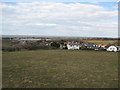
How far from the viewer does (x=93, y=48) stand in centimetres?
997

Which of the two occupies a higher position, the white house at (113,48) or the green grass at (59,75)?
the white house at (113,48)

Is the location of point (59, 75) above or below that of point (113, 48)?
below

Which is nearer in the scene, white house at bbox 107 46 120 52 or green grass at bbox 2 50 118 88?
green grass at bbox 2 50 118 88

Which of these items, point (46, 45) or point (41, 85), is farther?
point (46, 45)

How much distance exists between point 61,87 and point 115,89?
0.81 meters

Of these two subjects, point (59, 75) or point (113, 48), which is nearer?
point (59, 75)

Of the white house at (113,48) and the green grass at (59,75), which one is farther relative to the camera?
the white house at (113,48)

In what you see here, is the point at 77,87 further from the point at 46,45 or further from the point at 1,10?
the point at 46,45

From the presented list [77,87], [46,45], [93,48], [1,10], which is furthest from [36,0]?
[93,48]

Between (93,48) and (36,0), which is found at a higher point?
(36,0)

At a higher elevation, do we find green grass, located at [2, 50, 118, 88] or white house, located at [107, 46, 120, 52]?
white house, located at [107, 46, 120, 52]

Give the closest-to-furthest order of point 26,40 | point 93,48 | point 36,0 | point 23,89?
1. point 36,0
2. point 23,89
3. point 26,40
4. point 93,48

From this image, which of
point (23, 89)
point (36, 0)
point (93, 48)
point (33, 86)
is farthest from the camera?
point (93, 48)

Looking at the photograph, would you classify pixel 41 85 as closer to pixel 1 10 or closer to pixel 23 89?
pixel 23 89
